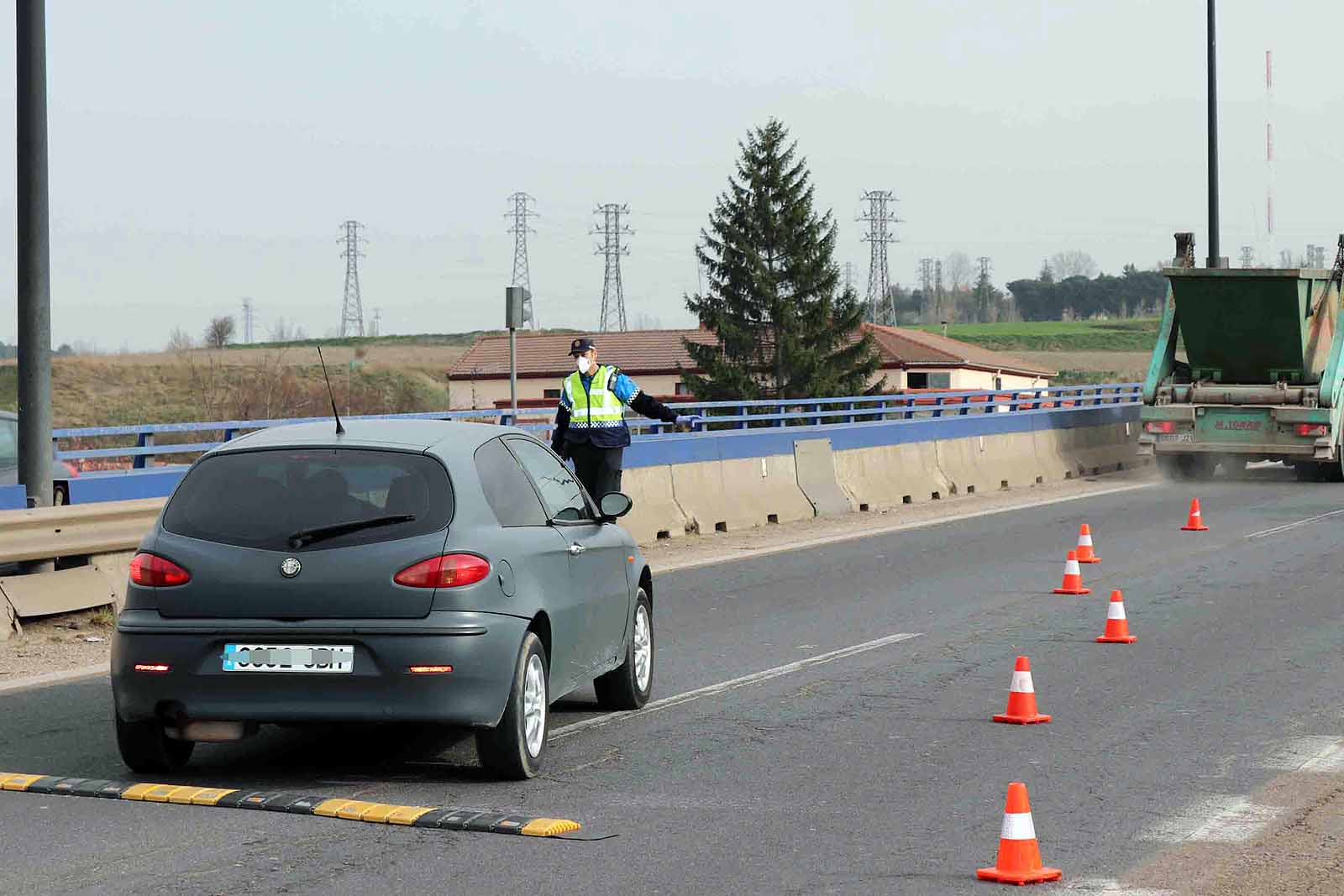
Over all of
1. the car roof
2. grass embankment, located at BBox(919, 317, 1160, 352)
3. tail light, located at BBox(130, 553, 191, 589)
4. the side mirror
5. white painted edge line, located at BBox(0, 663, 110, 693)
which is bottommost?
white painted edge line, located at BBox(0, 663, 110, 693)

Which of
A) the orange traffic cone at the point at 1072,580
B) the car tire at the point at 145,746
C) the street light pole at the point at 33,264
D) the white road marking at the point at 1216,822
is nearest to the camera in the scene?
the white road marking at the point at 1216,822

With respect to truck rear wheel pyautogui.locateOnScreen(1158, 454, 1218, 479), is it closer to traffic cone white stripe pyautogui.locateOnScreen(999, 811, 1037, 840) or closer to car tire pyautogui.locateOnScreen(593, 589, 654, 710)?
car tire pyautogui.locateOnScreen(593, 589, 654, 710)

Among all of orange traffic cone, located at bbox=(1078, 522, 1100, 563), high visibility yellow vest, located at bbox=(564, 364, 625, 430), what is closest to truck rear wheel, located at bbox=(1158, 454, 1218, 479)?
orange traffic cone, located at bbox=(1078, 522, 1100, 563)

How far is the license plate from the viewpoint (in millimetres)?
7062

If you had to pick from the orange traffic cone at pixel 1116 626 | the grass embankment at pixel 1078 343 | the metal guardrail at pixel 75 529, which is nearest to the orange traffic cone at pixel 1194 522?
the orange traffic cone at pixel 1116 626

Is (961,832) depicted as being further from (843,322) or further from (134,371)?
(134,371)

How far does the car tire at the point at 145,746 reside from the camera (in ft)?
24.3

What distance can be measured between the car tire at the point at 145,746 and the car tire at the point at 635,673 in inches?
89.6

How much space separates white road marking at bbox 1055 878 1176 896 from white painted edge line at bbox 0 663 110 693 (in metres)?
6.41

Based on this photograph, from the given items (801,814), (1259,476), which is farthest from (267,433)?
(1259,476)

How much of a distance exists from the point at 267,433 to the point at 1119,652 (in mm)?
5744

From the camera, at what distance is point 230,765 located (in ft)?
25.7

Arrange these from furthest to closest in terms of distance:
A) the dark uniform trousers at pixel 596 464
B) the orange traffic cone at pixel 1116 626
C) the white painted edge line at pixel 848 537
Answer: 1. the white painted edge line at pixel 848 537
2. the dark uniform trousers at pixel 596 464
3. the orange traffic cone at pixel 1116 626

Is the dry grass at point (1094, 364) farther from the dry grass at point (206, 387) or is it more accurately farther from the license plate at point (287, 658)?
the license plate at point (287, 658)
